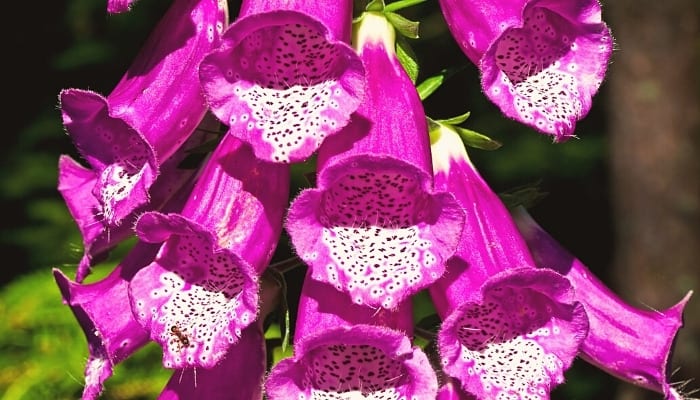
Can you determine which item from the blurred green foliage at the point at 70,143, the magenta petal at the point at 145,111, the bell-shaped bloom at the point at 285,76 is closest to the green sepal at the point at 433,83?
the bell-shaped bloom at the point at 285,76

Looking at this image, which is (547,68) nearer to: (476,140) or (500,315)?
(476,140)

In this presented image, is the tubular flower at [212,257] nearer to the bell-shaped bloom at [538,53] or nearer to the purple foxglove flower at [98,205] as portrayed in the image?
the purple foxglove flower at [98,205]

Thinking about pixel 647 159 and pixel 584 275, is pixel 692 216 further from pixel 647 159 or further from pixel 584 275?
pixel 584 275

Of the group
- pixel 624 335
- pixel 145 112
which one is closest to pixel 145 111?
pixel 145 112

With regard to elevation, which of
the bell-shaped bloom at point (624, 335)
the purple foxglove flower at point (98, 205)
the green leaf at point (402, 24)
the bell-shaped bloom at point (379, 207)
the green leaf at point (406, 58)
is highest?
the green leaf at point (402, 24)

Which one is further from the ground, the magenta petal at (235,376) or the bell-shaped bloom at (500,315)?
the bell-shaped bloom at (500,315)

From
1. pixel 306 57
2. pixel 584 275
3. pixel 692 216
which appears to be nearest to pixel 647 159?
pixel 692 216
